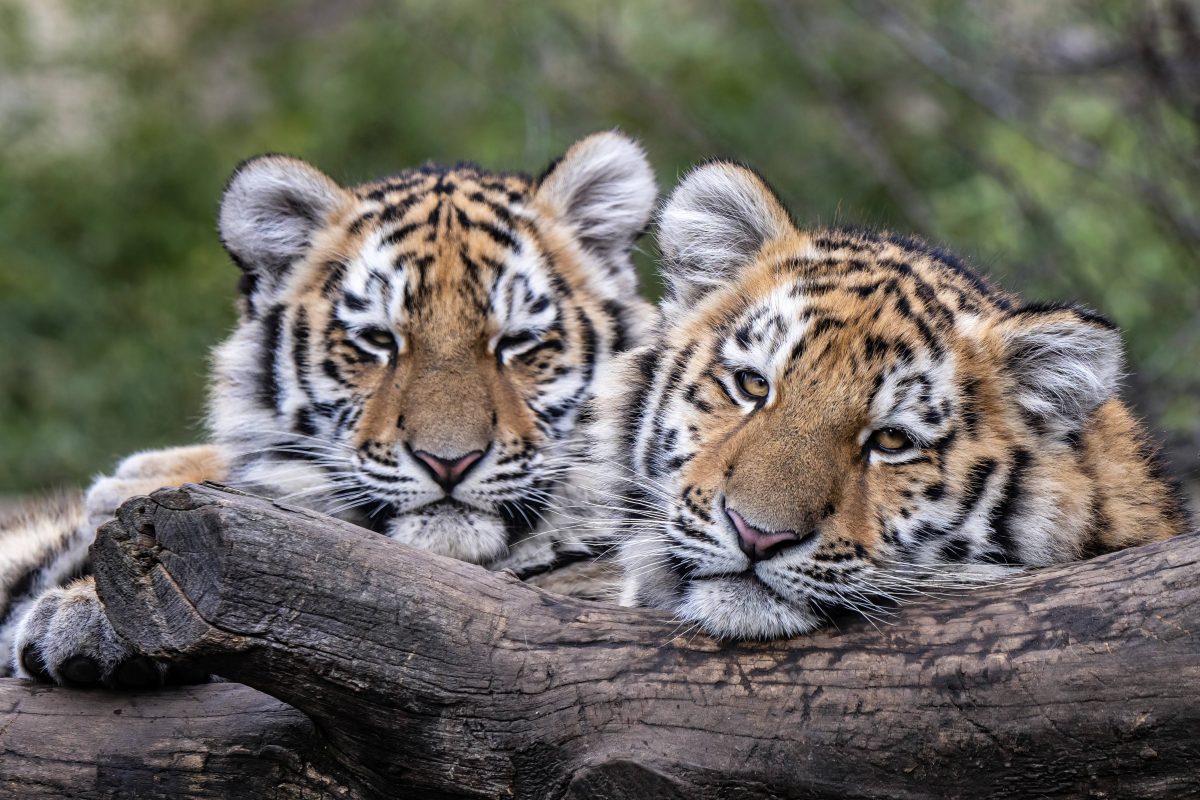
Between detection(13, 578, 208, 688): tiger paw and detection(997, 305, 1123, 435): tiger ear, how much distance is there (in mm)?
2111

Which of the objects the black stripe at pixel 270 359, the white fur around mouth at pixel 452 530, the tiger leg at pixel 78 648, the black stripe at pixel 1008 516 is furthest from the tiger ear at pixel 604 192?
the tiger leg at pixel 78 648

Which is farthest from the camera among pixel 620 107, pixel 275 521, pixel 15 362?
pixel 620 107

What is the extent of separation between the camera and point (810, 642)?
2.83 meters

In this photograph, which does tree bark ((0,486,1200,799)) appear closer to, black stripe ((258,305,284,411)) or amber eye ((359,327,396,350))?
amber eye ((359,327,396,350))

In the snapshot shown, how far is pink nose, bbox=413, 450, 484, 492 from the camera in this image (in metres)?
3.70

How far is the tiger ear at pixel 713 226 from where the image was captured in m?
3.59

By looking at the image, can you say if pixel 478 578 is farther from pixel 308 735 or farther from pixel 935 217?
pixel 935 217

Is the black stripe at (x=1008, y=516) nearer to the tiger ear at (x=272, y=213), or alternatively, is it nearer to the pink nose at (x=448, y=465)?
the pink nose at (x=448, y=465)

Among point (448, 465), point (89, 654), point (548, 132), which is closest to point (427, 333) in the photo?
point (448, 465)

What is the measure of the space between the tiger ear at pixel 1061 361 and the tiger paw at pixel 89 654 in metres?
2.11

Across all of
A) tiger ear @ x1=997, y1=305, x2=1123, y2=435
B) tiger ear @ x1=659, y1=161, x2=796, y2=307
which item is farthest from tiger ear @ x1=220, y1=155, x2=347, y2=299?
tiger ear @ x1=997, y1=305, x2=1123, y2=435

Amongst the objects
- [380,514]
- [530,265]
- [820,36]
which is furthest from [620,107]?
[380,514]

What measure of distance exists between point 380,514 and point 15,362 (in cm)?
541

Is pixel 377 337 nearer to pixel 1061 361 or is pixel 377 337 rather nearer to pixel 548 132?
pixel 1061 361
